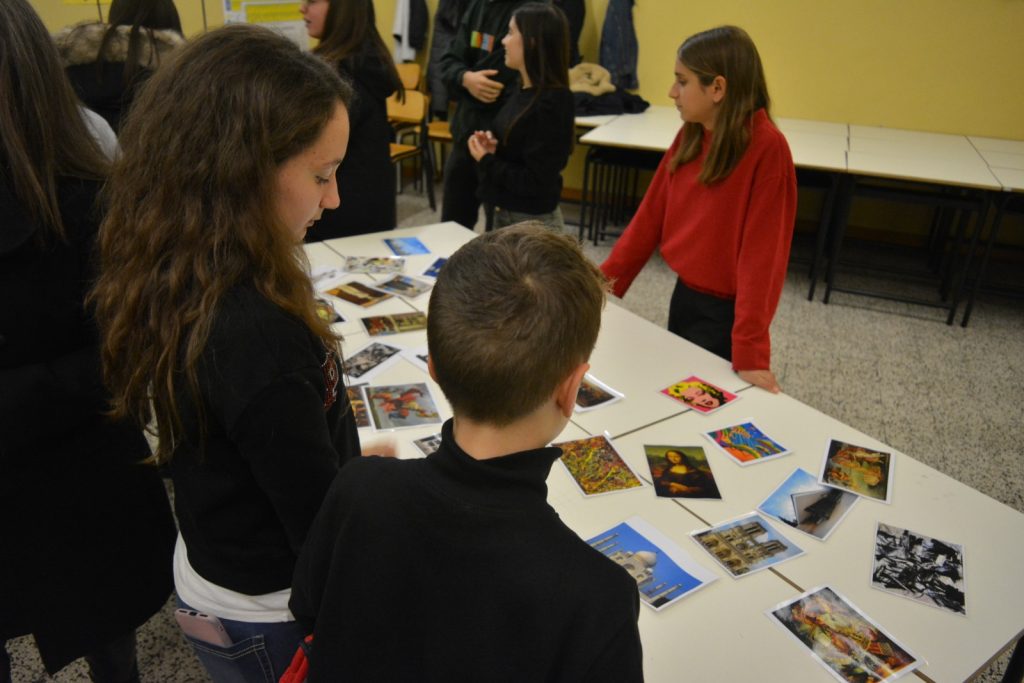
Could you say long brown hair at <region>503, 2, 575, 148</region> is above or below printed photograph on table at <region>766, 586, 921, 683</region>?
above

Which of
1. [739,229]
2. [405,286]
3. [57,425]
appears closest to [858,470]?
[739,229]

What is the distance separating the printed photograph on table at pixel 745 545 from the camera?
1252mm

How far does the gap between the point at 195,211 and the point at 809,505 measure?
1206 mm

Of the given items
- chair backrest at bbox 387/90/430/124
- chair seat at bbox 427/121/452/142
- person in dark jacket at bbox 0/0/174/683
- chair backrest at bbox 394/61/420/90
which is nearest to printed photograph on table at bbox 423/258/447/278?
person in dark jacket at bbox 0/0/174/683

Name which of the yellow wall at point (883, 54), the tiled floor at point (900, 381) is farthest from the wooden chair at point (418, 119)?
the tiled floor at point (900, 381)

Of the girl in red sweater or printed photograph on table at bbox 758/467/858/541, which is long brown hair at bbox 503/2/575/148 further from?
printed photograph on table at bbox 758/467/858/541

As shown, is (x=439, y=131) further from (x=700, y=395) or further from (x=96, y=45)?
(x=700, y=395)

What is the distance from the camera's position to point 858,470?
151cm

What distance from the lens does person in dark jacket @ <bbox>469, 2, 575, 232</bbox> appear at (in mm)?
2549

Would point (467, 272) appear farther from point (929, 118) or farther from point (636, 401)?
point (929, 118)

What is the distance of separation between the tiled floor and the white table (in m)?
0.82

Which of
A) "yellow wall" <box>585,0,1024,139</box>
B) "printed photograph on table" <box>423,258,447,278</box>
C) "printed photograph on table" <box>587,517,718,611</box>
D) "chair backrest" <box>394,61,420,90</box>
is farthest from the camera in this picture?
"chair backrest" <box>394,61,420,90</box>

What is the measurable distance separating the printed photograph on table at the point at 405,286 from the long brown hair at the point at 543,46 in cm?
80

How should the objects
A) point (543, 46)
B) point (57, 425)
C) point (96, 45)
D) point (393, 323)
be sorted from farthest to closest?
1. point (543, 46)
2. point (96, 45)
3. point (393, 323)
4. point (57, 425)
